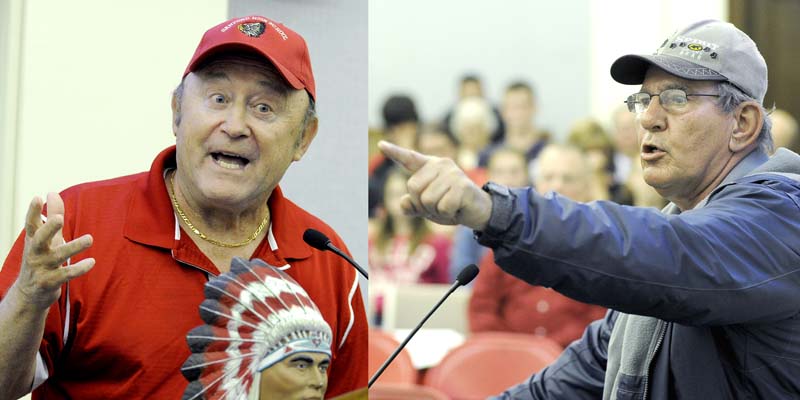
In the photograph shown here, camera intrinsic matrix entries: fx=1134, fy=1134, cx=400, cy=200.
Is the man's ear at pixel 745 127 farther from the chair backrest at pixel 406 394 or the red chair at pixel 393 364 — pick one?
the red chair at pixel 393 364

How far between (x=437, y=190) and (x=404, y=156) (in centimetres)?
10

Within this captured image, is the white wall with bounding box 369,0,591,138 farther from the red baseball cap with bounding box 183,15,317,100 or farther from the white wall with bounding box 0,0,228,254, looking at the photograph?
the red baseball cap with bounding box 183,15,317,100

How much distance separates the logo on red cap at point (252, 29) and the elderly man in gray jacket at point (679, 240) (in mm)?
565

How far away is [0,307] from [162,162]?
492mm

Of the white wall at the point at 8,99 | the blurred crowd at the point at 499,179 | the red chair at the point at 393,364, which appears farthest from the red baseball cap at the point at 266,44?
the blurred crowd at the point at 499,179

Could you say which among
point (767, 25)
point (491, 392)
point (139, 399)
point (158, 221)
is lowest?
point (491, 392)

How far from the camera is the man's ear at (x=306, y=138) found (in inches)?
94.8

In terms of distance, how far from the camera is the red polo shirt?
217cm

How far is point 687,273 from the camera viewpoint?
2221 millimetres

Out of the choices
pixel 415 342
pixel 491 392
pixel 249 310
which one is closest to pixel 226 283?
pixel 249 310

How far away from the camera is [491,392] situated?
204 inches

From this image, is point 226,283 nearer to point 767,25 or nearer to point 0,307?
point 0,307

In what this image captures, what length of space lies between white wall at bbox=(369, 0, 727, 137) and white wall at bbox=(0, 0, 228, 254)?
8.17 meters

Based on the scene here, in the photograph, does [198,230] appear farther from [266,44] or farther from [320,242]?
[266,44]
